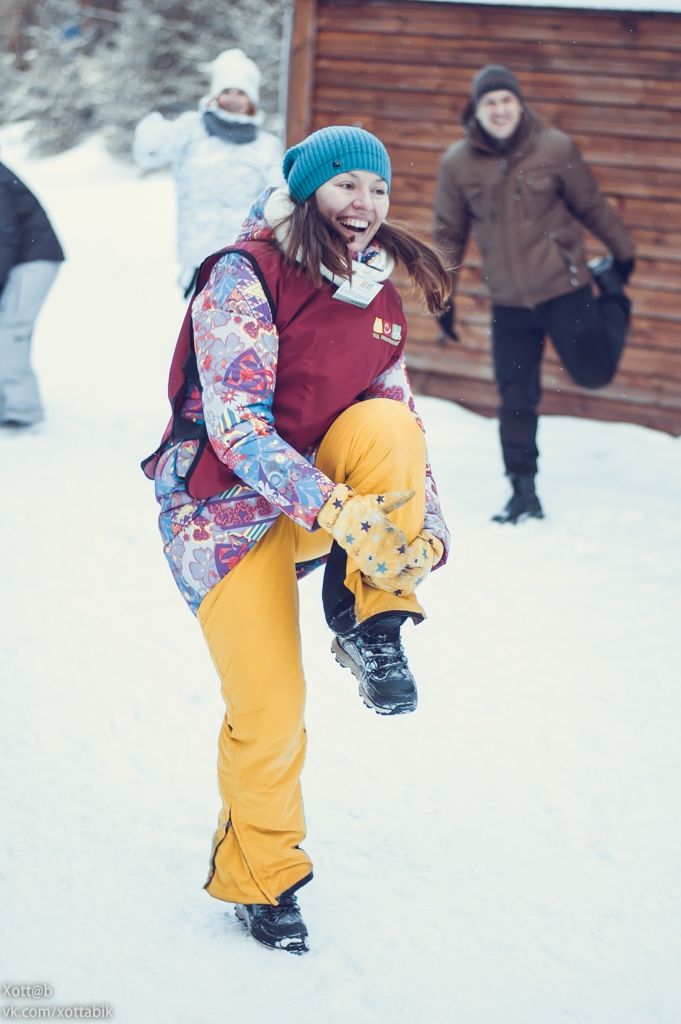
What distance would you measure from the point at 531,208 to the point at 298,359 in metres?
3.30

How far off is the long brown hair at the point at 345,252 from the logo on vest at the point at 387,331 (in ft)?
0.43

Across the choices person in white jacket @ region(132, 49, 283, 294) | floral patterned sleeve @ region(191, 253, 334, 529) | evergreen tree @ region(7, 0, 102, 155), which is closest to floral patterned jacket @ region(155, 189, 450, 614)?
floral patterned sleeve @ region(191, 253, 334, 529)

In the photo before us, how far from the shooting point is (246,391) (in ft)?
6.95

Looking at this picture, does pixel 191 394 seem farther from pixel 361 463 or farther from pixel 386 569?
pixel 386 569

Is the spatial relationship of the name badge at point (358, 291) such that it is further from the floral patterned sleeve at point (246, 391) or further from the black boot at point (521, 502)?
the black boot at point (521, 502)

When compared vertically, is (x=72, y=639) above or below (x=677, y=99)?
below

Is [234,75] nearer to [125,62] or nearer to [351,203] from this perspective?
[351,203]

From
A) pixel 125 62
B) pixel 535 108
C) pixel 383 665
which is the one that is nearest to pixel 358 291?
pixel 383 665

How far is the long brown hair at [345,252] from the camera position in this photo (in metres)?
2.20

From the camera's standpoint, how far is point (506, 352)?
17.5ft

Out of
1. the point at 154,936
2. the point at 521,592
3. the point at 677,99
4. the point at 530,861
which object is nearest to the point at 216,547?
the point at 154,936

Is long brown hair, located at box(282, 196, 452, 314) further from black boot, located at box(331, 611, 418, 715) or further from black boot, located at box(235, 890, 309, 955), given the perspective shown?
black boot, located at box(235, 890, 309, 955)

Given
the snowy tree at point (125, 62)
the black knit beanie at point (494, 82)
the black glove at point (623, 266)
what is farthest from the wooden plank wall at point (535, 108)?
the snowy tree at point (125, 62)

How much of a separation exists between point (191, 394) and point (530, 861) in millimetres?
1528
